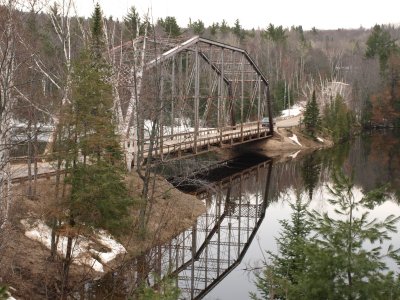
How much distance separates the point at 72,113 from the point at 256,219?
1484cm

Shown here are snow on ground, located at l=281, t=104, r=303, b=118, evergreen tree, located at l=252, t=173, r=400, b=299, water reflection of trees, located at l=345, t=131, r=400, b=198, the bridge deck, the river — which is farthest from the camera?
snow on ground, located at l=281, t=104, r=303, b=118

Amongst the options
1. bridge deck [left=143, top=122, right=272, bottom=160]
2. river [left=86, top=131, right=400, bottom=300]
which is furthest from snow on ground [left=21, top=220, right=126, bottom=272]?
bridge deck [left=143, top=122, right=272, bottom=160]

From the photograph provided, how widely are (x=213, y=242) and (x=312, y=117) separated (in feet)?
129

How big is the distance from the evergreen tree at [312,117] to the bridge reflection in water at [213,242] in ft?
74.3

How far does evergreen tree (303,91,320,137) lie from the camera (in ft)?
198

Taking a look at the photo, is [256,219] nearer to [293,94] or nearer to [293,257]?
[293,257]

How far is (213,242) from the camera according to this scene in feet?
79.0

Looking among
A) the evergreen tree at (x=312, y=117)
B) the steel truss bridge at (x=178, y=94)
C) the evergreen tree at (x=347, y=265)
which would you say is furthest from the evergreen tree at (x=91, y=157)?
the evergreen tree at (x=312, y=117)

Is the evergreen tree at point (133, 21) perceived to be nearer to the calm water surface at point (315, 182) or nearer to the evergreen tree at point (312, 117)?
the calm water surface at point (315, 182)

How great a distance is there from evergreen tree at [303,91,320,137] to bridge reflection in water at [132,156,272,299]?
22650 mm

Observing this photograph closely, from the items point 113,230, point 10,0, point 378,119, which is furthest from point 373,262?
point 378,119

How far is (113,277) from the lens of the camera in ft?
60.0

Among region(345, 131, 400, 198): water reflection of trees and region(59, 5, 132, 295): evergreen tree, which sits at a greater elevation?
region(59, 5, 132, 295): evergreen tree

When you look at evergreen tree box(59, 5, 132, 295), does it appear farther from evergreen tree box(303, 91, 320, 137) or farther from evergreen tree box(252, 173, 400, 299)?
evergreen tree box(303, 91, 320, 137)
